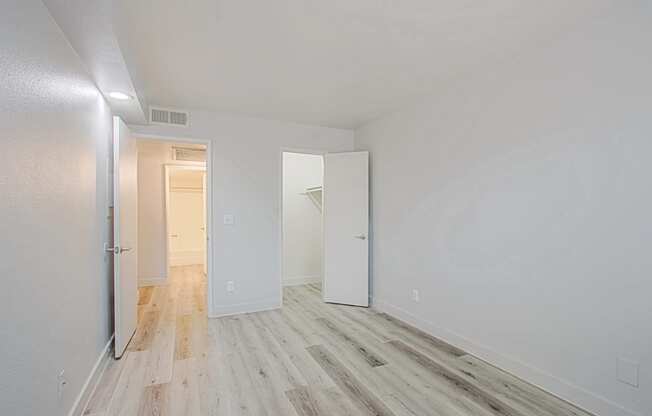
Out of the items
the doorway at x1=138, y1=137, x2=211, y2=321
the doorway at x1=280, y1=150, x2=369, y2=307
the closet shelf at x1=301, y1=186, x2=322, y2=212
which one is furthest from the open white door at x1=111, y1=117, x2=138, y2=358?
the closet shelf at x1=301, y1=186, x2=322, y2=212

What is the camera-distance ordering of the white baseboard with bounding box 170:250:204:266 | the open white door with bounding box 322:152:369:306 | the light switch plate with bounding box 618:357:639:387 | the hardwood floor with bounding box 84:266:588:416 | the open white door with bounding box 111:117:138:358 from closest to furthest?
the light switch plate with bounding box 618:357:639:387 < the hardwood floor with bounding box 84:266:588:416 < the open white door with bounding box 111:117:138:358 < the open white door with bounding box 322:152:369:306 < the white baseboard with bounding box 170:250:204:266

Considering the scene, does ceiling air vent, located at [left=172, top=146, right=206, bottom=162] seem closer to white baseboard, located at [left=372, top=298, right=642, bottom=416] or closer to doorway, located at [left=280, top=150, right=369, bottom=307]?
doorway, located at [left=280, top=150, right=369, bottom=307]

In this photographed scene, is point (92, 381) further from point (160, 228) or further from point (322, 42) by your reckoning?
point (160, 228)

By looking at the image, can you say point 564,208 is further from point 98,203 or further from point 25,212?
point 98,203

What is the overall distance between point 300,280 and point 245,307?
150cm

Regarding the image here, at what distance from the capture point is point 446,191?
A: 2.91 metres

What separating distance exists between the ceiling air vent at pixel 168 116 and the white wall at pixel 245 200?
67 mm


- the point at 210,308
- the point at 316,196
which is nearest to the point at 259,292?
the point at 210,308

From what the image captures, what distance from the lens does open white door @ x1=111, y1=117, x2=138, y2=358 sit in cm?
260

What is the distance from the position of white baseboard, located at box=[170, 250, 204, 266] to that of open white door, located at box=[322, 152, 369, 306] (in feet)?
13.6

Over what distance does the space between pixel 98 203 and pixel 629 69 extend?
361 centimetres

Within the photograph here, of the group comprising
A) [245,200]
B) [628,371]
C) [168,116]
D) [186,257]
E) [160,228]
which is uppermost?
[168,116]

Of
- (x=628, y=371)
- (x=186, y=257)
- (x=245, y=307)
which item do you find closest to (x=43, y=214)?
(x=245, y=307)

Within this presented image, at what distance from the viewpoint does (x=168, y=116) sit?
11.3 feet
